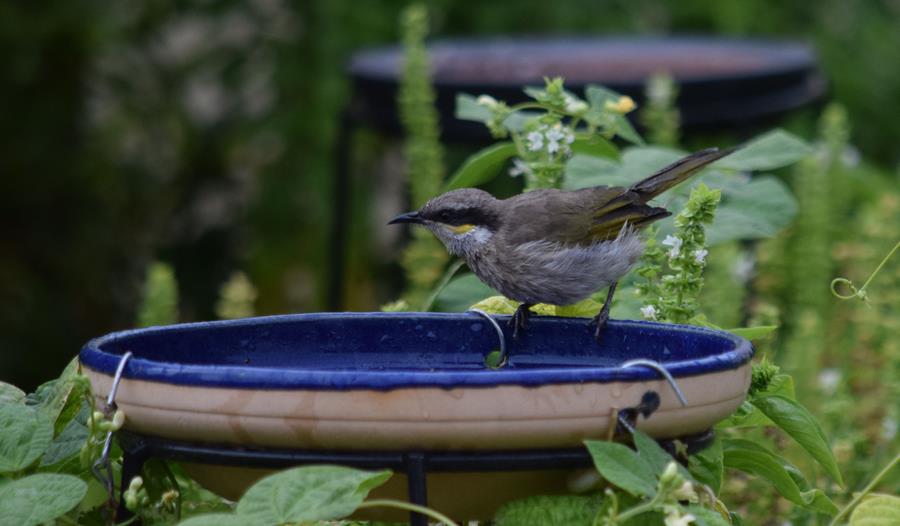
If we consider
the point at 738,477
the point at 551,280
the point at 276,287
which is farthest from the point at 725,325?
the point at 276,287

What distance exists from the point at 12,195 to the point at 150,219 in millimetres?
695

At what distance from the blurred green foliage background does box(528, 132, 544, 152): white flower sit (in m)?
3.45

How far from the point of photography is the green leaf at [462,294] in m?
2.62

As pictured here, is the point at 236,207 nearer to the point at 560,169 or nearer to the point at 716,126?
the point at 716,126

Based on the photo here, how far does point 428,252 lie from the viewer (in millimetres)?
3715

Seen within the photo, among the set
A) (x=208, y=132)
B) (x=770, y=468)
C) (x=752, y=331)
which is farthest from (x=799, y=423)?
(x=208, y=132)

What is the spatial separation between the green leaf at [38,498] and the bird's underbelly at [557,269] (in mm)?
1236

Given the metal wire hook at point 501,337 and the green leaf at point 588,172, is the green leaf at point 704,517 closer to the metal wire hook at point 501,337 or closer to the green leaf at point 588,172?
the metal wire hook at point 501,337

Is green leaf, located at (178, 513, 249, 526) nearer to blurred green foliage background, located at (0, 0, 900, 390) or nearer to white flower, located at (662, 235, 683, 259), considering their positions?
white flower, located at (662, 235, 683, 259)

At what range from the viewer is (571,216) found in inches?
115

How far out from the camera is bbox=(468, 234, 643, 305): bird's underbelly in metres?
2.65

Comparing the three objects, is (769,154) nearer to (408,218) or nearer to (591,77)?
(408,218)

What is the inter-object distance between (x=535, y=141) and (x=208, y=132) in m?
4.59

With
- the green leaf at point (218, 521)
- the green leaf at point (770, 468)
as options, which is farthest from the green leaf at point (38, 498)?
the green leaf at point (770, 468)
